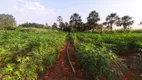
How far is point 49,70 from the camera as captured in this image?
6055 millimetres

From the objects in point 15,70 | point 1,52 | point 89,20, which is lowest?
point 15,70

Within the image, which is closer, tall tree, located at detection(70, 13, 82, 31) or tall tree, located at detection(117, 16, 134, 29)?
tall tree, located at detection(117, 16, 134, 29)

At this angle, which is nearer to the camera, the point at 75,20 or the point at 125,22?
the point at 125,22

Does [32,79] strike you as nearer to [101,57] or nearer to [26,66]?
[26,66]

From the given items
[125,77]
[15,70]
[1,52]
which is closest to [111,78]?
[125,77]

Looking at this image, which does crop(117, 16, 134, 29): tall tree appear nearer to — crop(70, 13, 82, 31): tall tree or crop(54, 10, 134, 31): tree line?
crop(54, 10, 134, 31): tree line

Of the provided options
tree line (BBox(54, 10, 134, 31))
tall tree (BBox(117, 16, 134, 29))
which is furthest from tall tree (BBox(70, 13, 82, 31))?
tall tree (BBox(117, 16, 134, 29))

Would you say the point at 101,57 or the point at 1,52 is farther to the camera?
the point at 1,52

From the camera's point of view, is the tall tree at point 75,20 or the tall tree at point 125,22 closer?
the tall tree at point 125,22

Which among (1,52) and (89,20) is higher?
(89,20)

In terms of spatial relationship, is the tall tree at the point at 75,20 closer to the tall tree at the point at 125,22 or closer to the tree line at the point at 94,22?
the tree line at the point at 94,22

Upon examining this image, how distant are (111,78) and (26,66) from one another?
2.37m

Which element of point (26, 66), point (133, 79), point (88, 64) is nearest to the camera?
point (26, 66)

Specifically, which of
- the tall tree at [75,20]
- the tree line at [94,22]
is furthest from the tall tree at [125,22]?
the tall tree at [75,20]
